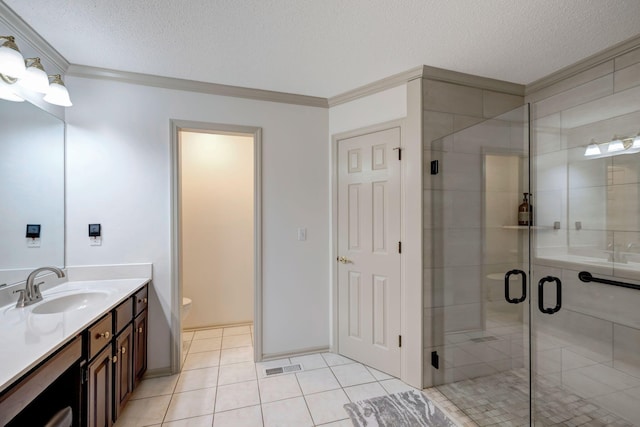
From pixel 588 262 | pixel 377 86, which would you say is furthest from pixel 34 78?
pixel 588 262

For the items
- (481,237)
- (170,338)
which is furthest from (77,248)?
(481,237)

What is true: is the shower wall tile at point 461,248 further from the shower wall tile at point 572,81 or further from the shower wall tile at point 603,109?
the shower wall tile at point 572,81

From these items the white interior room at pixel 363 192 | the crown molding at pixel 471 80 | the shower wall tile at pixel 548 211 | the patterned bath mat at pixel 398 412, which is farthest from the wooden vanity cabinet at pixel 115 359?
the shower wall tile at pixel 548 211

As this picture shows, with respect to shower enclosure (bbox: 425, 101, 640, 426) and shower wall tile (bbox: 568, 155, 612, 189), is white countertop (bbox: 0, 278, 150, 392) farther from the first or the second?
shower wall tile (bbox: 568, 155, 612, 189)

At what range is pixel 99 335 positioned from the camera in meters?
1.50

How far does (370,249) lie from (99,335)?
6.43 ft

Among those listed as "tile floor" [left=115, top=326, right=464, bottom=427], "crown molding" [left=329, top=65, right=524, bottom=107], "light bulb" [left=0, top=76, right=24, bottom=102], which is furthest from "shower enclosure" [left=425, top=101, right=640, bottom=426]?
"light bulb" [left=0, top=76, right=24, bottom=102]

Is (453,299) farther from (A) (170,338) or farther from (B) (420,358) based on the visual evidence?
(A) (170,338)

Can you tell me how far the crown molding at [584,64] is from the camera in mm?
1848

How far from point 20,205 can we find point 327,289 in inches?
93.2

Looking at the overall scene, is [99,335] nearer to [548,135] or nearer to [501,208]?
[501,208]

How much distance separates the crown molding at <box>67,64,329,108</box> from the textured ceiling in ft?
0.20

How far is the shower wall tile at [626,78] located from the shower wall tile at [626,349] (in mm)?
1619

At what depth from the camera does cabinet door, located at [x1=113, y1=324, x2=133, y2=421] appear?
1697mm
